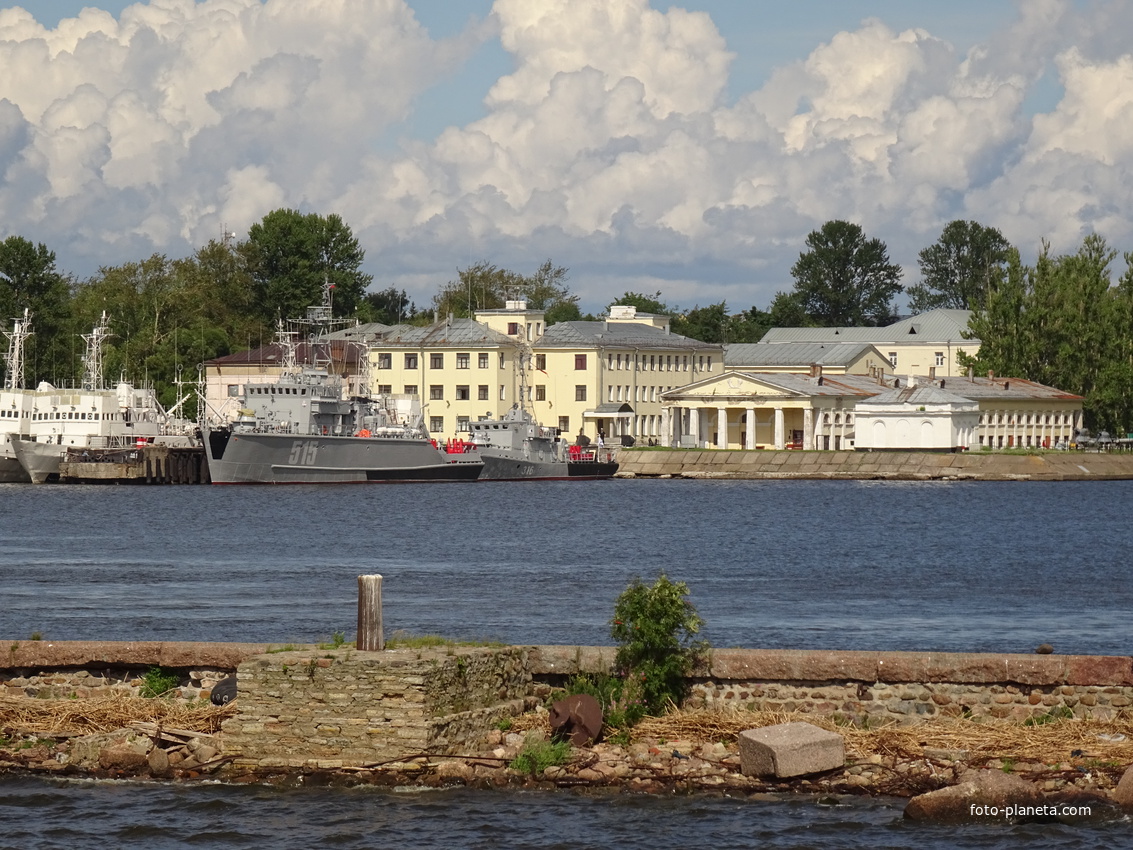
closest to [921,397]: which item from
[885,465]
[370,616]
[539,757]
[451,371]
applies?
[885,465]

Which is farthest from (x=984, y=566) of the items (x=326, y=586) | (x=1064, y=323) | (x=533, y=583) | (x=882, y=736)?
(x=1064, y=323)

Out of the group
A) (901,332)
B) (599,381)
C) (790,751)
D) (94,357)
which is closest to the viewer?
(790,751)

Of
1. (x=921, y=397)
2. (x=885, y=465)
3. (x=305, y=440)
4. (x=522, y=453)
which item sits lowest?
(x=885, y=465)

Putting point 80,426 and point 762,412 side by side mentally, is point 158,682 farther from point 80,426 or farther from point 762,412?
point 762,412

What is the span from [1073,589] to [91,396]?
72786 mm

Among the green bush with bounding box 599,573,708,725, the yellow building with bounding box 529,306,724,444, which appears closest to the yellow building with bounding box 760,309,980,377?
the yellow building with bounding box 529,306,724,444

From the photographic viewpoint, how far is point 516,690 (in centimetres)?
1603

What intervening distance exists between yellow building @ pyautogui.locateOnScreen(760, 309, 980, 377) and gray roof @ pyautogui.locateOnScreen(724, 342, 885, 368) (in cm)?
384

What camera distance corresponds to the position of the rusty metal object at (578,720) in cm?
1553

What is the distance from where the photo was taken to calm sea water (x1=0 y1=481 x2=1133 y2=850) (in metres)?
14.2

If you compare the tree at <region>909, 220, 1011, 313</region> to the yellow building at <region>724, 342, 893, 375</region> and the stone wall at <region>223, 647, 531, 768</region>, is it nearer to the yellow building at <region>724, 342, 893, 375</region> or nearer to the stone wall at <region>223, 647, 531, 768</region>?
the yellow building at <region>724, 342, 893, 375</region>

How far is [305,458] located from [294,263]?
159 feet

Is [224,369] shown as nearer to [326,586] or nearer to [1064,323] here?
[1064,323]

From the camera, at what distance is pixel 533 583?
39.2 metres
